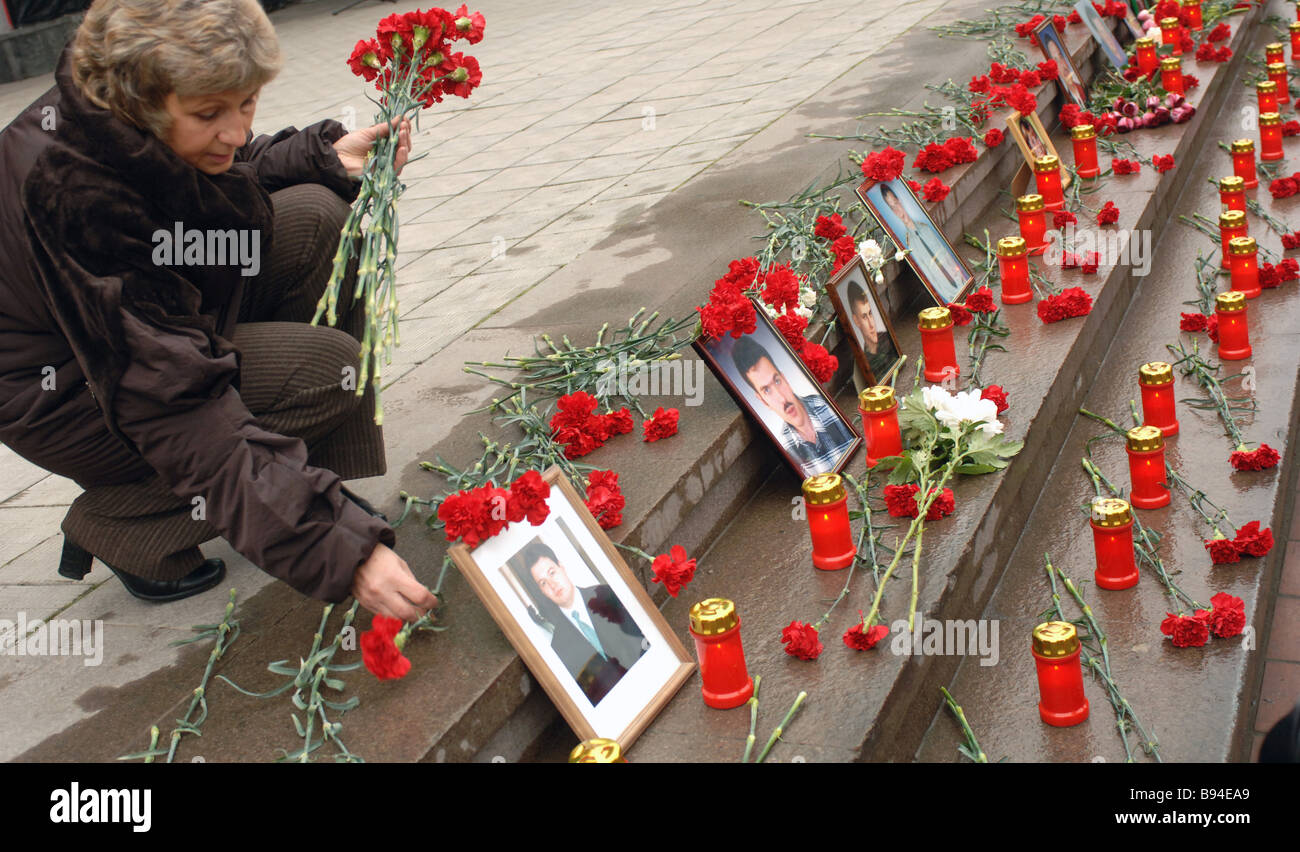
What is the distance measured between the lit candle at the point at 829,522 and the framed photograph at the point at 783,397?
1.21 ft

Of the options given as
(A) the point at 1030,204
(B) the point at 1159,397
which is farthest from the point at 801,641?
(A) the point at 1030,204

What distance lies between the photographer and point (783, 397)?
3246mm

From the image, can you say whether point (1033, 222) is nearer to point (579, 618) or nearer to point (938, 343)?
point (938, 343)

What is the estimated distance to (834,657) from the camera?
2545mm

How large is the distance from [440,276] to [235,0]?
8.23 ft

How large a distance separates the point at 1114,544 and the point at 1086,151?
9.59 feet

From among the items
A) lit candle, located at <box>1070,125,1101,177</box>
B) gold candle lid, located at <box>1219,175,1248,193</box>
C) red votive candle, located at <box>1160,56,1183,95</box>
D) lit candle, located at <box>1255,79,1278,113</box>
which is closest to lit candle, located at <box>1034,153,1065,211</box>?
lit candle, located at <box>1070,125,1101,177</box>

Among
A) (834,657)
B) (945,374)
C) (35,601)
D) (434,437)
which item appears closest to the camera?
(834,657)

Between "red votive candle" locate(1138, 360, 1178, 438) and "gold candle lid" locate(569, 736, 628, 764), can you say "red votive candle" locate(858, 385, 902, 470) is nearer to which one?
"red votive candle" locate(1138, 360, 1178, 438)

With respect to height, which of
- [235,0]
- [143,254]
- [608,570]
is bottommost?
[608,570]

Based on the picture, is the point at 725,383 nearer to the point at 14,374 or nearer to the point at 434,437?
the point at 434,437

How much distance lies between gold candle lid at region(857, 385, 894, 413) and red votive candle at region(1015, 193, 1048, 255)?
1.52 meters

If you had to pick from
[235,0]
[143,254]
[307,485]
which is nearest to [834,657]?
[307,485]
